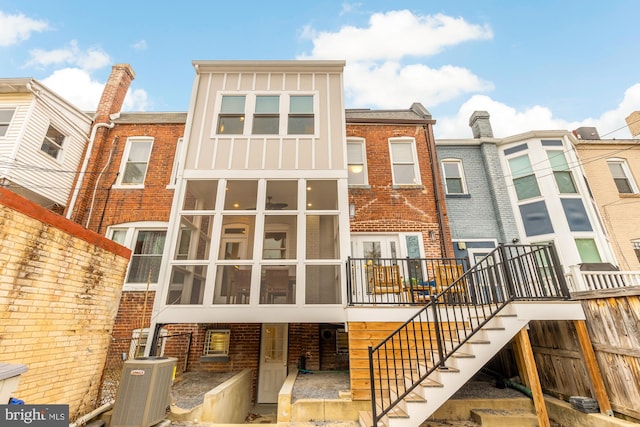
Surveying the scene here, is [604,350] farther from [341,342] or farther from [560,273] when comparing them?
[341,342]

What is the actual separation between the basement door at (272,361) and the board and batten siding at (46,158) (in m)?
8.01

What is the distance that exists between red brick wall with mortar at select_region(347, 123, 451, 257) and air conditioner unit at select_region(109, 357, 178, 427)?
19.4ft

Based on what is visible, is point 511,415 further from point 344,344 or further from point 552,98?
point 552,98

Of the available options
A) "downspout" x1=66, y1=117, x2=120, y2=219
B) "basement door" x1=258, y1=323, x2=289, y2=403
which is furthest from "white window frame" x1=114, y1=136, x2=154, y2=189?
"basement door" x1=258, y1=323, x2=289, y2=403

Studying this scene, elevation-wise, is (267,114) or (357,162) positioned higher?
(267,114)

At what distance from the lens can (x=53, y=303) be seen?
3.37 m

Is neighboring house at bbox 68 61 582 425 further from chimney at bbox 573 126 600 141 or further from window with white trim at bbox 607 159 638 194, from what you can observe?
chimney at bbox 573 126 600 141

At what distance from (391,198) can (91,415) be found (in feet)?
27.1

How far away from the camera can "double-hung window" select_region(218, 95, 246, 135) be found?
7395 mm

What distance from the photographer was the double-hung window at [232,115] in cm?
739

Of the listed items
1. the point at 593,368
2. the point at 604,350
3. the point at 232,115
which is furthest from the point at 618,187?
the point at 232,115

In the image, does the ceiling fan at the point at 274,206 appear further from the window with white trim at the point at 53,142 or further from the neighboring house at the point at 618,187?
the neighboring house at the point at 618,187


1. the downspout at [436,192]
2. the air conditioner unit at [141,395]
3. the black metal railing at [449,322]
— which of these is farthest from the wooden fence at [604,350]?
the air conditioner unit at [141,395]

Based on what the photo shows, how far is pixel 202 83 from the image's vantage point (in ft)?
25.5
